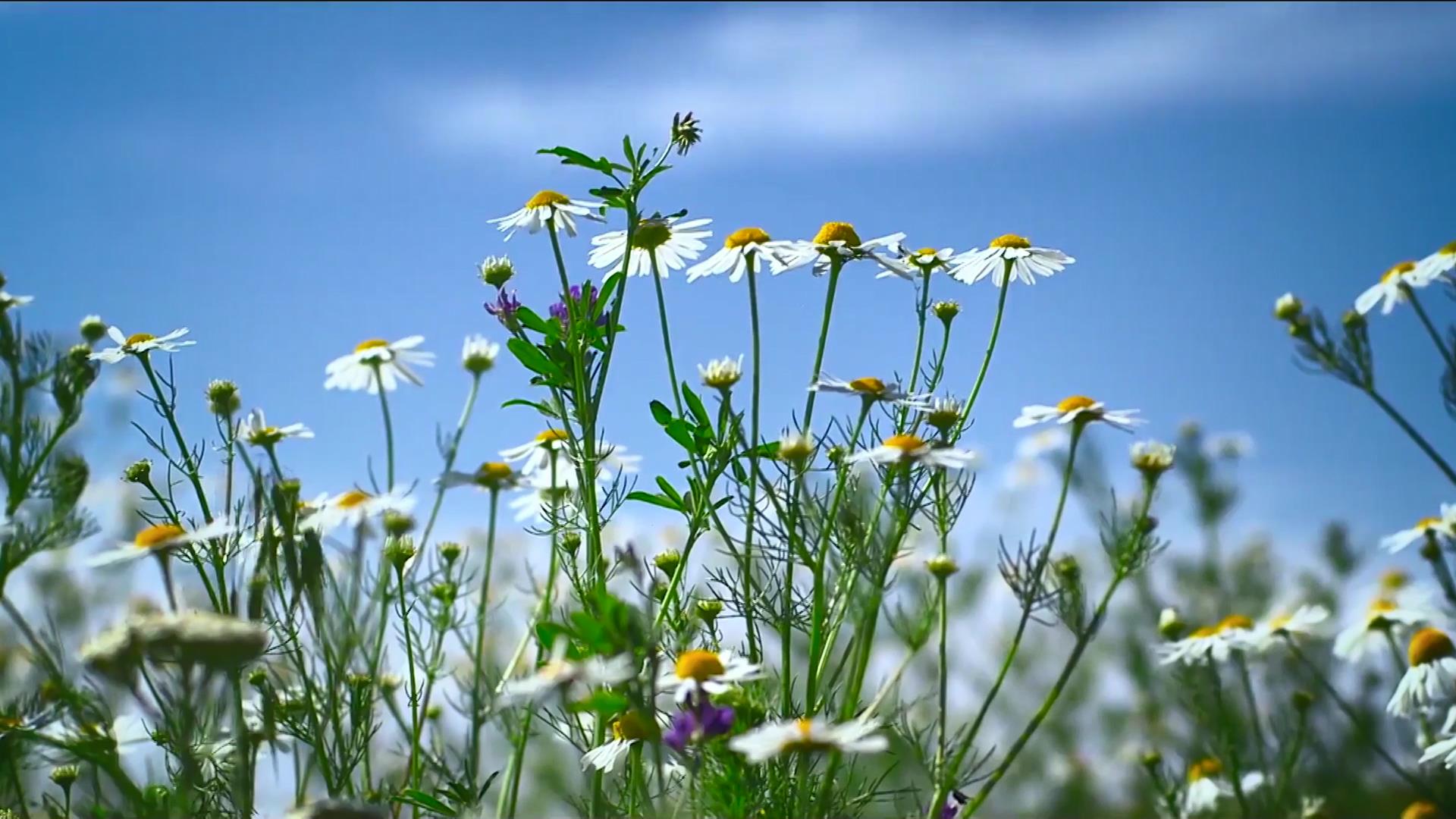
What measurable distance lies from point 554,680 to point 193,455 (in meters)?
1.03

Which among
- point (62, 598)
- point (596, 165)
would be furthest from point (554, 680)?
point (62, 598)

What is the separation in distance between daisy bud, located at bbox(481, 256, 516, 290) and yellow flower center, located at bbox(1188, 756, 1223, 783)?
1.88 meters

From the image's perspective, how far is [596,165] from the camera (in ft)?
5.81

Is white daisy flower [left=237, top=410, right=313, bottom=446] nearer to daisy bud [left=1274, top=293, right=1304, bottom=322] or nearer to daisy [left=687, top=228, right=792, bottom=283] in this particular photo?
daisy [left=687, top=228, right=792, bottom=283]

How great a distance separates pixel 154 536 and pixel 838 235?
0.98m

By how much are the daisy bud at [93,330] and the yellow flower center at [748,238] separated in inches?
36.0

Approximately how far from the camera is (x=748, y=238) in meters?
1.85

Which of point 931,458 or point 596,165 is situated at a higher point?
point 596,165

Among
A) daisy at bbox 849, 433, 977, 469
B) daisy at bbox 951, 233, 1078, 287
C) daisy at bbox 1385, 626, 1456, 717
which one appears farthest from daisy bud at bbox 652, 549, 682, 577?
daisy at bbox 1385, 626, 1456, 717

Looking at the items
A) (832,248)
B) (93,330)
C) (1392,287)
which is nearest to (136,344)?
(93,330)

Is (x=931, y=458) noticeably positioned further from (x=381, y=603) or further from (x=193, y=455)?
(x=193, y=455)

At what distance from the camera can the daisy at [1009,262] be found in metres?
2.02

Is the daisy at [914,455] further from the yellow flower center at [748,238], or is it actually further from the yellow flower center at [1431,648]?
the yellow flower center at [1431,648]

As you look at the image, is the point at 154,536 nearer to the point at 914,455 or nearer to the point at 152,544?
the point at 152,544
